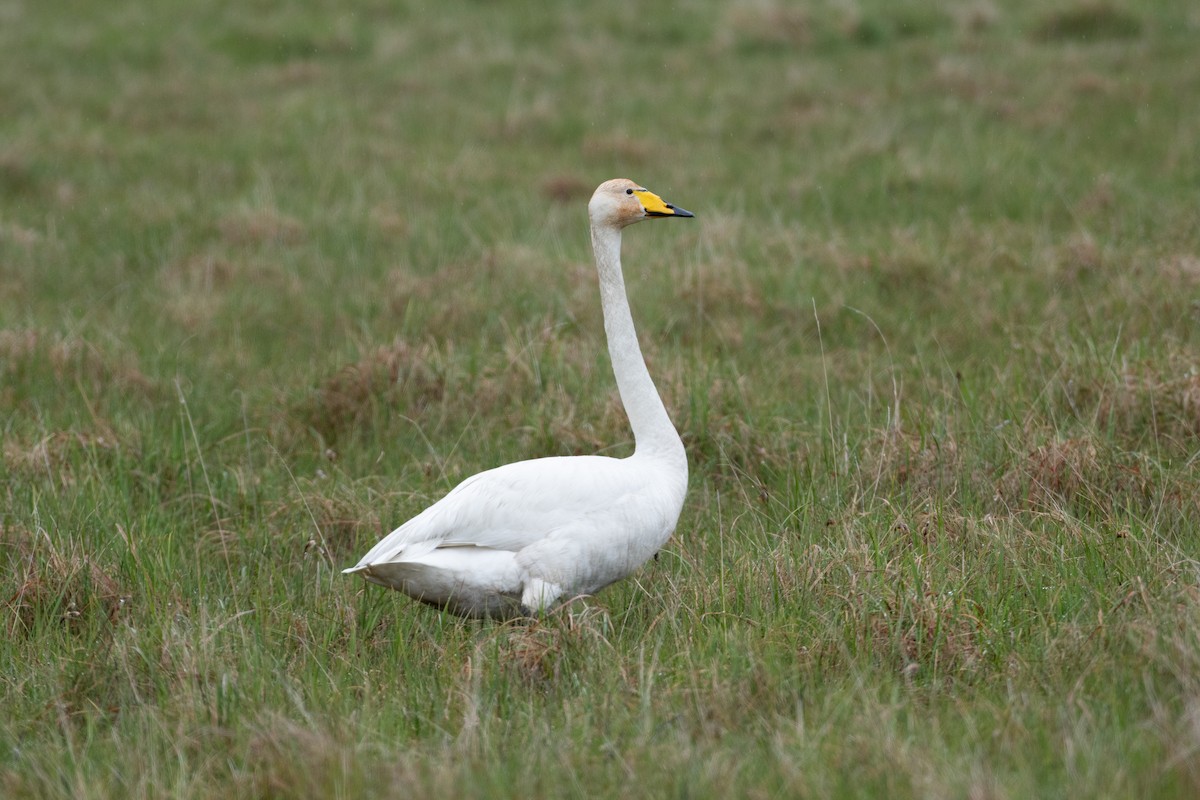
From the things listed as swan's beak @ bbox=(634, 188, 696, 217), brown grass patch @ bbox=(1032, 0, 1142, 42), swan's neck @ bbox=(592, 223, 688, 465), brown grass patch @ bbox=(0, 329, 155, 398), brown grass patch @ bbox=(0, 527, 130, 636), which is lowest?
brown grass patch @ bbox=(0, 527, 130, 636)

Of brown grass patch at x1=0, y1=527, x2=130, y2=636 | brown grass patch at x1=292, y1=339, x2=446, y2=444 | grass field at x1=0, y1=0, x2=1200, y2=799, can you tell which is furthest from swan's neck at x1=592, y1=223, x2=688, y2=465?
brown grass patch at x1=292, y1=339, x2=446, y2=444

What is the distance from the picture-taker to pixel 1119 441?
17.8ft

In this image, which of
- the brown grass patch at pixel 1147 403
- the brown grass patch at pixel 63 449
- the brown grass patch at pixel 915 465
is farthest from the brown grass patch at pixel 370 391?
the brown grass patch at pixel 1147 403

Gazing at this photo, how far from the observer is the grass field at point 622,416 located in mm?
3346

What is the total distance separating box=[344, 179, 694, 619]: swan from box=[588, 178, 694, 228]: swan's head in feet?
2.87

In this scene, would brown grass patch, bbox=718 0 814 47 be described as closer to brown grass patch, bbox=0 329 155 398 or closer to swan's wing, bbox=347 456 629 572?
brown grass patch, bbox=0 329 155 398

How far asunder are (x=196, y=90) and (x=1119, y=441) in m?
10.9

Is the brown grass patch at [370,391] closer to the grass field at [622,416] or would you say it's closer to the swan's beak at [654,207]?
the grass field at [622,416]

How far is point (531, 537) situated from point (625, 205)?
1.22m

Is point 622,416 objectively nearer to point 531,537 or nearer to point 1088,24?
point 531,537

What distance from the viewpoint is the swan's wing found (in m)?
4.25

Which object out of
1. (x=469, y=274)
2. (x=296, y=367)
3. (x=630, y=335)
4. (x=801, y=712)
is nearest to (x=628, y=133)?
(x=469, y=274)

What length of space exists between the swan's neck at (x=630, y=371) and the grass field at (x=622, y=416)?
459 millimetres

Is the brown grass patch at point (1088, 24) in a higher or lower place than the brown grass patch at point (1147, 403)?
higher
